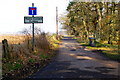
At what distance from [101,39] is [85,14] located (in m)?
7.37

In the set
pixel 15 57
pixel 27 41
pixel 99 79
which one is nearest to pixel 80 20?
pixel 27 41

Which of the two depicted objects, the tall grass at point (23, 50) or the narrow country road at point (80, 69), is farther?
the tall grass at point (23, 50)

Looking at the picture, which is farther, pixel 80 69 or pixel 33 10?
pixel 33 10

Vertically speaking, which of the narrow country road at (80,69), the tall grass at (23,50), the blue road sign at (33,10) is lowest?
the narrow country road at (80,69)

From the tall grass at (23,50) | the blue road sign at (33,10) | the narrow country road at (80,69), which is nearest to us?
the narrow country road at (80,69)

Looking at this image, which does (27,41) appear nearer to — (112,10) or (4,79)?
(4,79)

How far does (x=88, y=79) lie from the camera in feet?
24.3

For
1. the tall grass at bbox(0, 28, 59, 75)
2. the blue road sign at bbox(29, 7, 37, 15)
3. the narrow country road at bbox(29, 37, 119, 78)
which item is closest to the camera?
the narrow country road at bbox(29, 37, 119, 78)

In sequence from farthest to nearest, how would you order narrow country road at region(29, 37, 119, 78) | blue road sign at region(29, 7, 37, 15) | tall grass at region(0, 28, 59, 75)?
blue road sign at region(29, 7, 37, 15) < tall grass at region(0, 28, 59, 75) < narrow country road at region(29, 37, 119, 78)

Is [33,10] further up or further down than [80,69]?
further up

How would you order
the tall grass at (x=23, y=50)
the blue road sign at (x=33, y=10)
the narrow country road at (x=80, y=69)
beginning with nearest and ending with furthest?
the narrow country road at (x=80, y=69), the tall grass at (x=23, y=50), the blue road sign at (x=33, y=10)

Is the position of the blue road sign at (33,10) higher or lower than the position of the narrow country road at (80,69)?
higher

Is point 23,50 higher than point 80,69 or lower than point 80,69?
higher

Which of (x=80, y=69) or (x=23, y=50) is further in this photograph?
(x=23, y=50)
